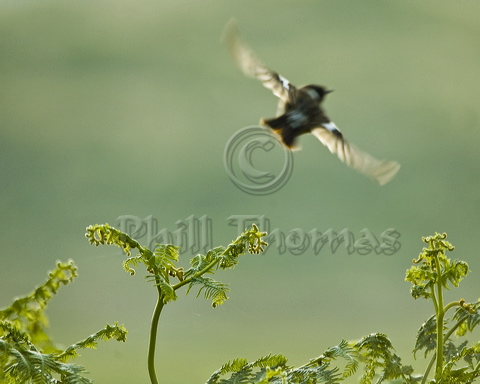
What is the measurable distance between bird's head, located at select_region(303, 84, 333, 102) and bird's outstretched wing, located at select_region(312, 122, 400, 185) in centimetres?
5

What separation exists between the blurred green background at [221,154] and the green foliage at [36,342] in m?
0.46

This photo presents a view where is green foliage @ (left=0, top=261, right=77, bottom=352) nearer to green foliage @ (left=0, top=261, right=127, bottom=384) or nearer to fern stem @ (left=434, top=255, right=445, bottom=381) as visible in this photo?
green foliage @ (left=0, top=261, right=127, bottom=384)

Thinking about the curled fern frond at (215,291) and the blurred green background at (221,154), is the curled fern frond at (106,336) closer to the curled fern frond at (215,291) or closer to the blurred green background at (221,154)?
the curled fern frond at (215,291)

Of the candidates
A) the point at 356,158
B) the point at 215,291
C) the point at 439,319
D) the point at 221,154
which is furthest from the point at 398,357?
the point at 221,154

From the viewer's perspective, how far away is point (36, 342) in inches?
22.9

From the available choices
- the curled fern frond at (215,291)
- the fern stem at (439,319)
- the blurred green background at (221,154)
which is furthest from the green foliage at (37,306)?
the blurred green background at (221,154)

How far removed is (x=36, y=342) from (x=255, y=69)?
0.46 meters

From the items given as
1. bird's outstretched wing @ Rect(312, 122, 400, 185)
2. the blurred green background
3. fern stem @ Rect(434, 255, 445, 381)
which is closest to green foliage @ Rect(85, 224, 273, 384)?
fern stem @ Rect(434, 255, 445, 381)

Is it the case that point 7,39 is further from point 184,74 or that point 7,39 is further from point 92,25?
point 184,74

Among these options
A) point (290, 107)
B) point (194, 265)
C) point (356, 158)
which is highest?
point (290, 107)

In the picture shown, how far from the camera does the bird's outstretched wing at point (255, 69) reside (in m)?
0.77

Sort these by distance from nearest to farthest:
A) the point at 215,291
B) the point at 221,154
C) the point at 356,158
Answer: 1. the point at 215,291
2. the point at 356,158
3. the point at 221,154

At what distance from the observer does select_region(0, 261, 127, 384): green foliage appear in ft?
1.24

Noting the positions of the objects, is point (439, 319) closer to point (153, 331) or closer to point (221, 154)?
point (153, 331)
